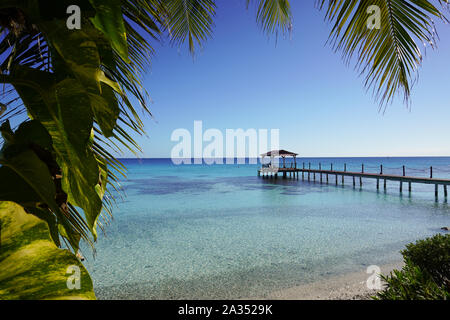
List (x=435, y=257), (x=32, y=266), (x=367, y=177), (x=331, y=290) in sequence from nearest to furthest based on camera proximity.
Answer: (x=32, y=266) < (x=435, y=257) < (x=331, y=290) < (x=367, y=177)

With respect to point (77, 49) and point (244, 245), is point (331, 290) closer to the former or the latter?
point (244, 245)

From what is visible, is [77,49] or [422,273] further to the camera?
[422,273]

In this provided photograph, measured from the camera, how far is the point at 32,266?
0.36 m

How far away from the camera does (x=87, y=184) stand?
1.58 ft

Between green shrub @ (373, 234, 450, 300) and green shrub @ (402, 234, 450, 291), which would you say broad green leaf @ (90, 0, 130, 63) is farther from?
green shrub @ (402, 234, 450, 291)

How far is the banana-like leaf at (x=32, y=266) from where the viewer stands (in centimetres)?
35

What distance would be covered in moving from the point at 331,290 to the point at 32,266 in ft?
21.8

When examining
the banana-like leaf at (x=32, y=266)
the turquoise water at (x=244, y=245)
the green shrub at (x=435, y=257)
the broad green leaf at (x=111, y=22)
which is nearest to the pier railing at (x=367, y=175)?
the turquoise water at (x=244, y=245)

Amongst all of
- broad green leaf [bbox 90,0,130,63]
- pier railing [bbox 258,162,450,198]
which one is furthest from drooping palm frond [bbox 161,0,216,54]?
pier railing [bbox 258,162,450,198]

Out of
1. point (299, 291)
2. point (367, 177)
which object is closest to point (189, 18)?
point (299, 291)

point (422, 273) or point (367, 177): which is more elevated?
point (422, 273)

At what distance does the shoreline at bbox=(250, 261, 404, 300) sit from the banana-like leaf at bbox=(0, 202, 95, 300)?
224 inches

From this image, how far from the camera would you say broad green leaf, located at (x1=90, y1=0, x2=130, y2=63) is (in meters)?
0.56
